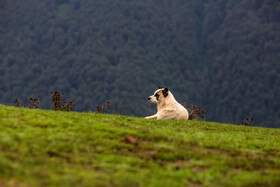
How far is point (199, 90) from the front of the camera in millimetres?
187875

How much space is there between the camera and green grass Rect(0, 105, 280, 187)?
9281 mm

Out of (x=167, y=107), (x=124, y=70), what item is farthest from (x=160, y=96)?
(x=124, y=70)

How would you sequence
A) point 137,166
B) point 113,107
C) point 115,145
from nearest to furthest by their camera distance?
1. point 137,166
2. point 115,145
3. point 113,107

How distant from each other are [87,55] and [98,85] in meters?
23.5

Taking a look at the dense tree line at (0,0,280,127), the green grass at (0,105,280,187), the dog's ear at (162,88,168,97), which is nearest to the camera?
the green grass at (0,105,280,187)

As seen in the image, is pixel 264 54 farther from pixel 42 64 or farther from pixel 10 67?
pixel 10 67

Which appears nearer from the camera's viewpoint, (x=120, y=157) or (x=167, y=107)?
(x=120, y=157)

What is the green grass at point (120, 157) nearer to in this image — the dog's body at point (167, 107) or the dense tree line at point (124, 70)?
the dog's body at point (167, 107)

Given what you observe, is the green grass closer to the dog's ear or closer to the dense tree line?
the dog's ear

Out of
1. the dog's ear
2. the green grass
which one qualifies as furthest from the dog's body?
the green grass

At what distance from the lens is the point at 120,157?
1095cm

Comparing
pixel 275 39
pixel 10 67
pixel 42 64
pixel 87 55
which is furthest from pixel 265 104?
pixel 10 67

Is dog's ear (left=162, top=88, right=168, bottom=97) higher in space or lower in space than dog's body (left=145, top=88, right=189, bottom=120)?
higher

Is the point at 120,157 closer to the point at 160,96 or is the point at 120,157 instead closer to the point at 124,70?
the point at 160,96
